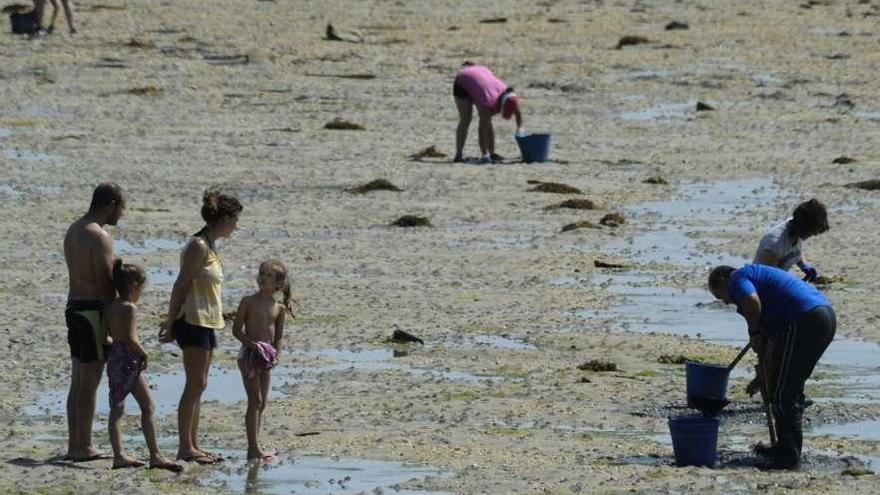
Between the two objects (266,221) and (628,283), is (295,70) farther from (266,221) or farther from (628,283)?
(628,283)

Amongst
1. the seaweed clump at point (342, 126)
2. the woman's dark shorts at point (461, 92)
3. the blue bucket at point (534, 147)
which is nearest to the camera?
→ the blue bucket at point (534, 147)

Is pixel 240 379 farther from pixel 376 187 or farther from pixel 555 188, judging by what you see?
pixel 555 188

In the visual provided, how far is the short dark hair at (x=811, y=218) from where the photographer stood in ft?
44.8

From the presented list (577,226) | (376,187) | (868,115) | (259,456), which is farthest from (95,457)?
(868,115)

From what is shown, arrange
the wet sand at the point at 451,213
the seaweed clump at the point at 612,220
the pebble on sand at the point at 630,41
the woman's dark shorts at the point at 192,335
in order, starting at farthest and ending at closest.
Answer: the pebble on sand at the point at 630,41
the seaweed clump at the point at 612,220
the wet sand at the point at 451,213
the woman's dark shorts at the point at 192,335

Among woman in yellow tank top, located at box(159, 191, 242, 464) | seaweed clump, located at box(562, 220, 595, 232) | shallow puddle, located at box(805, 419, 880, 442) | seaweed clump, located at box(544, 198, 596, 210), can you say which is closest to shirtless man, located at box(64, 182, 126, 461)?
woman in yellow tank top, located at box(159, 191, 242, 464)

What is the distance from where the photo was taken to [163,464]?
12039mm

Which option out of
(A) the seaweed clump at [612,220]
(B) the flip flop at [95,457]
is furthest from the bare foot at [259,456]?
(A) the seaweed clump at [612,220]

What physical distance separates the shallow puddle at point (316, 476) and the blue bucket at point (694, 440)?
130 cm

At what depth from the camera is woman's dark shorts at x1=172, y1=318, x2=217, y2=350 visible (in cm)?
1197

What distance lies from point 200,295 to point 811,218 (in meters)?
4.00

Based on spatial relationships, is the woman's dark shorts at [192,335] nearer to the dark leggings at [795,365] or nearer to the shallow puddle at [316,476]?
the shallow puddle at [316,476]

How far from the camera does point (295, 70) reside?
36500 millimetres

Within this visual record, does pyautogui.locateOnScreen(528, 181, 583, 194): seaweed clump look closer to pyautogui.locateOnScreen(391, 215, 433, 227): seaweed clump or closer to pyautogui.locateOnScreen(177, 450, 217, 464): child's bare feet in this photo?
pyautogui.locateOnScreen(391, 215, 433, 227): seaweed clump
